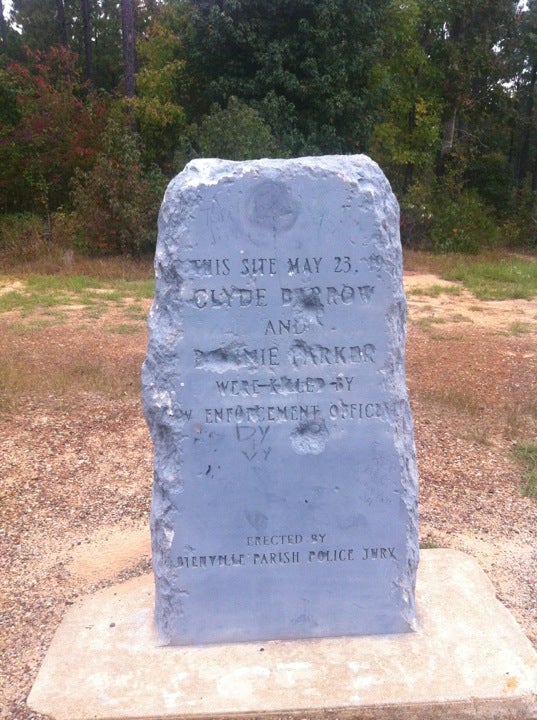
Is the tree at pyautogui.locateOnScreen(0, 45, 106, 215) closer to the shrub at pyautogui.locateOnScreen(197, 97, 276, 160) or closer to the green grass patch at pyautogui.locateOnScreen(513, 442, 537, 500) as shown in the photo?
the shrub at pyautogui.locateOnScreen(197, 97, 276, 160)

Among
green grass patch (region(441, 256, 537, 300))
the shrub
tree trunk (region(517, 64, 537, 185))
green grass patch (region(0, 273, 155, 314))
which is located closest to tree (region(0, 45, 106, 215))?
the shrub

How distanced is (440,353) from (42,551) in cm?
575

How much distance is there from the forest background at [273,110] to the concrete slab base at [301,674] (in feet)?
40.1

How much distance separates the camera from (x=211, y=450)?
10.6 feet

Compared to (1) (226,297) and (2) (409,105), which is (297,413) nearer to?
(1) (226,297)

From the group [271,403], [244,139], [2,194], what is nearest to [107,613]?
[271,403]

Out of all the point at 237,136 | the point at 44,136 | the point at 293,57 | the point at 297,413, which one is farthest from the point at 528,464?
the point at 44,136

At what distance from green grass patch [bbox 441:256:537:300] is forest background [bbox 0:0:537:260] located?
2234mm

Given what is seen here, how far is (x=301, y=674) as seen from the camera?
3182 mm

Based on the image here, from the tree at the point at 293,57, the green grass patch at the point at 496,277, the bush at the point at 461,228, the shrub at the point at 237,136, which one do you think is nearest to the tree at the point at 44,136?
the tree at the point at 293,57

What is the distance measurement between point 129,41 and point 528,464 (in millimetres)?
14781

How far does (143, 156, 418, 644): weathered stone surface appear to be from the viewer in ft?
10.1

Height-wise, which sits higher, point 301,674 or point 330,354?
point 330,354

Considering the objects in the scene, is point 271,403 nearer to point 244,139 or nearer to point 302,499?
point 302,499
